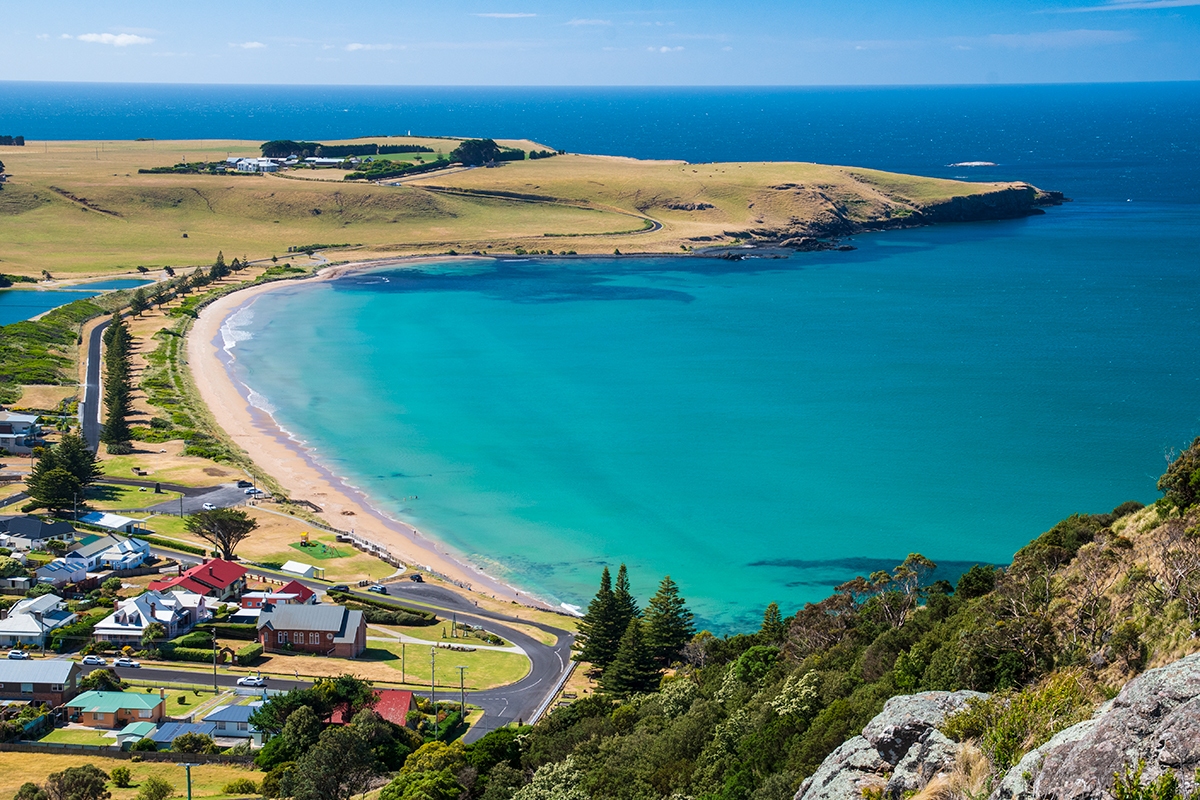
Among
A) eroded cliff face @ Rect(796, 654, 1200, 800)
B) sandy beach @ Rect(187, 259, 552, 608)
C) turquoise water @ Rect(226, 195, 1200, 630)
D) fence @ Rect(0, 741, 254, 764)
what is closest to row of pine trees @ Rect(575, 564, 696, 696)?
turquoise water @ Rect(226, 195, 1200, 630)

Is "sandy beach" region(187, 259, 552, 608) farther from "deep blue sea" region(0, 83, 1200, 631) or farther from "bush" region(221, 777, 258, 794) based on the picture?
"bush" region(221, 777, 258, 794)

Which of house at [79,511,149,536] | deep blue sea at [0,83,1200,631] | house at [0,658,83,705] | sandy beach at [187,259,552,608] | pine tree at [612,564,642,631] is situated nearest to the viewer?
house at [0,658,83,705]

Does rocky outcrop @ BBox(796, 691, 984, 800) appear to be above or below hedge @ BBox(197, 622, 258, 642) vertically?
above

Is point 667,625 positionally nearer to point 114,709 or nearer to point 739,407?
point 114,709

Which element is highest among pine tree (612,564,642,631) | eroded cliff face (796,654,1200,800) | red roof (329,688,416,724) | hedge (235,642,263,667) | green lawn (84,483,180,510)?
eroded cliff face (796,654,1200,800)

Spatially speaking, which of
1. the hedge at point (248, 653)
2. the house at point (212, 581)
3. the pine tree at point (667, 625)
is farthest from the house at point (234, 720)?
the pine tree at point (667, 625)

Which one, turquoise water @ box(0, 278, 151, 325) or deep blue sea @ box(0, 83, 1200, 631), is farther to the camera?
turquoise water @ box(0, 278, 151, 325)

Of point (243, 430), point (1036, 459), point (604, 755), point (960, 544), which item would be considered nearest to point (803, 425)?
point (1036, 459)

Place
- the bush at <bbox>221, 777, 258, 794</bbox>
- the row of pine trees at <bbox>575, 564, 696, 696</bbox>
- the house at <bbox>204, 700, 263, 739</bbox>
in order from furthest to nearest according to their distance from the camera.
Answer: the row of pine trees at <bbox>575, 564, 696, 696</bbox>
the house at <bbox>204, 700, 263, 739</bbox>
the bush at <bbox>221, 777, 258, 794</bbox>
